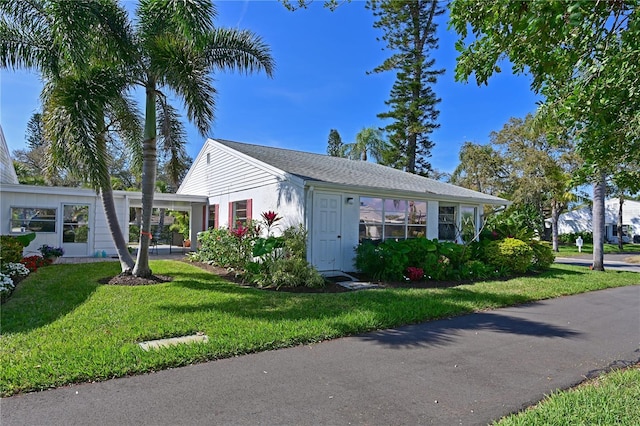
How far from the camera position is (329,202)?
34.9ft

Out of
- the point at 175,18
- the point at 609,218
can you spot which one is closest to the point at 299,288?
the point at 175,18

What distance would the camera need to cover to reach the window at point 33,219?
13.2 m

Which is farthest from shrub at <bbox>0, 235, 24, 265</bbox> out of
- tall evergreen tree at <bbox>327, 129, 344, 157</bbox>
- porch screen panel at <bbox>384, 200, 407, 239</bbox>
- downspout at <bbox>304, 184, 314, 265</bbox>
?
tall evergreen tree at <bbox>327, 129, 344, 157</bbox>

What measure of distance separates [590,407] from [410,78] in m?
23.6

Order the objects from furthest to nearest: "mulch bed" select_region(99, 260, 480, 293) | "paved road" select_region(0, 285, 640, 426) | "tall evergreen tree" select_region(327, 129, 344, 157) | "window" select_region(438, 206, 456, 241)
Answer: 1. "tall evergreen tree" select_region(327, 129, 344, 157)
2. "window" select_region(438, 206, 456, 241)
3. "mulch bed" select_region(99, 260, 480, 293)
4. "paved road" select_region(0, 285, 640, 426)

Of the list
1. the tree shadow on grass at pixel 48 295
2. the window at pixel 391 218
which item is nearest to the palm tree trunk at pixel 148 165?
the tree shadow on grass at pixel 48 295

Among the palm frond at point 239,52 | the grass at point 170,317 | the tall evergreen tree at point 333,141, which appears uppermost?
the tall evergreen tree at point 333,141

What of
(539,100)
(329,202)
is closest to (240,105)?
(329,202)

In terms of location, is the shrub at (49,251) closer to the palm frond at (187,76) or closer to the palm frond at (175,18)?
the palm frond at (187,76)

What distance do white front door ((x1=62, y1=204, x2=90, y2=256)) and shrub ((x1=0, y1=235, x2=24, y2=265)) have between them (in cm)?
363

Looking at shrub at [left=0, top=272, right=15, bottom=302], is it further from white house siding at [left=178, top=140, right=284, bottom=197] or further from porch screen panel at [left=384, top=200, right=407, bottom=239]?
porch screen panel at [left=384, top=200, right=407, bottom=239]

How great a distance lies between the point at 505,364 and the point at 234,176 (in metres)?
11.3

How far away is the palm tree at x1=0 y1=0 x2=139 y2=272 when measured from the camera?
803cm

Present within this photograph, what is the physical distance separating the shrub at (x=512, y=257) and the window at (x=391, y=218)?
8.13 feet
